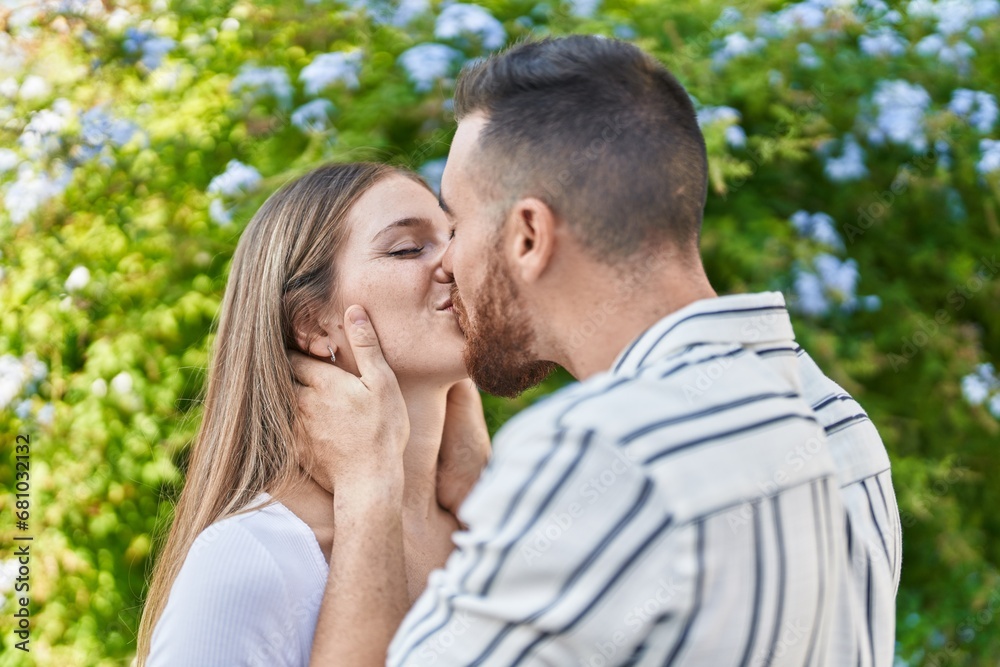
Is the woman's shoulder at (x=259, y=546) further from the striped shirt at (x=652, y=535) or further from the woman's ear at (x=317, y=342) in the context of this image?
the striped shirt at (x=652, y=535)

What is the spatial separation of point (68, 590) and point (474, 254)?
2704 millimetres

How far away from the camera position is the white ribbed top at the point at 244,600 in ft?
5.74

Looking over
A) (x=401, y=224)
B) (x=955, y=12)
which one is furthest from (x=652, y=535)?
(x=955, y=12)

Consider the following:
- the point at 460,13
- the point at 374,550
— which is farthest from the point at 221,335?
the point at 460,13

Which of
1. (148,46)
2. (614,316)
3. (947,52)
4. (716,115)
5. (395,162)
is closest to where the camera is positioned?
Answer: (614,316)

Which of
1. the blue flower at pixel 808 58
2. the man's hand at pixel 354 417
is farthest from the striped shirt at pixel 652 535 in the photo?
the blue flower at pixel 808 58

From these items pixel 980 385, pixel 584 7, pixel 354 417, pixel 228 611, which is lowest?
pixel 980 385

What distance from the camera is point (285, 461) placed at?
2.10m

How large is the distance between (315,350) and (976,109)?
318 cm

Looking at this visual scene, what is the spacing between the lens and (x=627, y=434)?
4.04 ft

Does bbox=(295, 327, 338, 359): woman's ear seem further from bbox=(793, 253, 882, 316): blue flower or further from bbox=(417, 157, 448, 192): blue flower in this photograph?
bbox=(793, 253, 882, 316): blue flower

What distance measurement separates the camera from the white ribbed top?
68.9 inches

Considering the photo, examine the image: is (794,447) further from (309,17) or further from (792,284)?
(309,17)

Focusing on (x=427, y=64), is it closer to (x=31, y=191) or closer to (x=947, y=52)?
(x=31, y=191)
